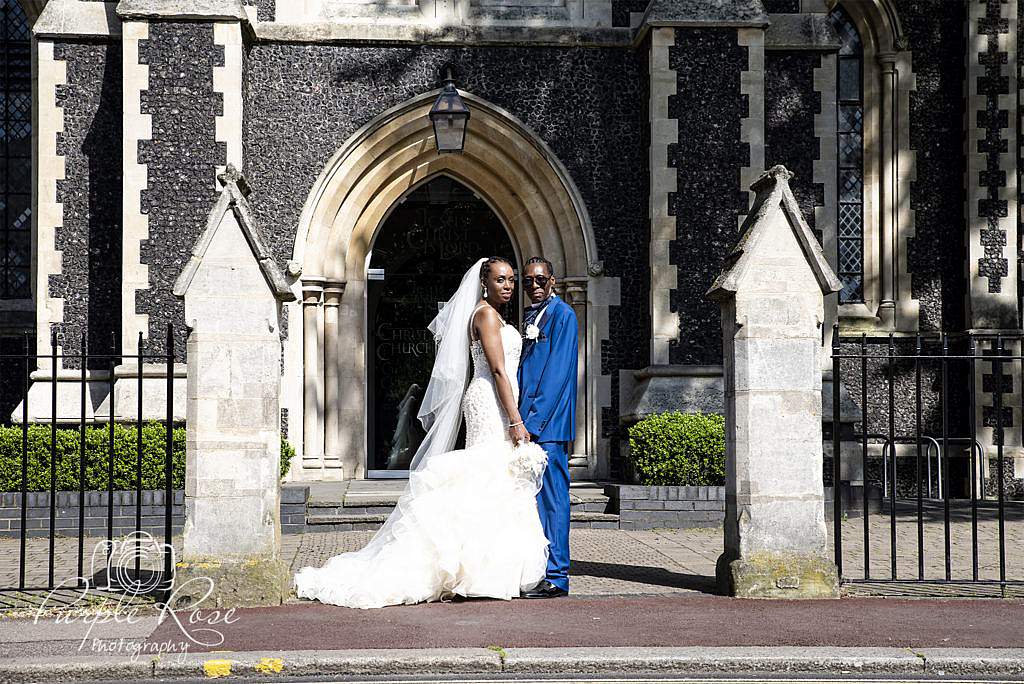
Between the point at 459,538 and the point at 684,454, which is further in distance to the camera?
the point at 684,454

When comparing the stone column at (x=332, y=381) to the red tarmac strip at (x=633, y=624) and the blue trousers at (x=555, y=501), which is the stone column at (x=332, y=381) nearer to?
the blue trousers at (x=555, y=501)

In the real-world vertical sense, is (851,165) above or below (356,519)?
above

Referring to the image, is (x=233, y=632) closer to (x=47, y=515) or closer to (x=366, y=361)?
(x=47, y=515)

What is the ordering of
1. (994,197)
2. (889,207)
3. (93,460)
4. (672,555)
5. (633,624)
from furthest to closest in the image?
(889,207) < (994,197) < (93,460) < (672,555) < (633,624)

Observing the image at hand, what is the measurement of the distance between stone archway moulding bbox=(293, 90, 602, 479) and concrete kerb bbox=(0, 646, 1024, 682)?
722cm

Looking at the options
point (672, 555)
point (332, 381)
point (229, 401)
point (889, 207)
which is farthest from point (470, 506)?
point (889, 207)

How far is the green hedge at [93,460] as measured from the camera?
10.3 meters

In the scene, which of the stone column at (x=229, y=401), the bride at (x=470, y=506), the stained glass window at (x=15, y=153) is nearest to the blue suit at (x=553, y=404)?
the bride at (x=470, y=506)

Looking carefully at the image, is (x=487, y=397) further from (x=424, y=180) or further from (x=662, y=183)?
(x=424, y=180)

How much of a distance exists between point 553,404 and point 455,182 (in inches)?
269

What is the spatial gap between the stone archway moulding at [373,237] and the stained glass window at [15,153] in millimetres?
3906

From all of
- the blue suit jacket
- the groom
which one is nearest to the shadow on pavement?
the groom

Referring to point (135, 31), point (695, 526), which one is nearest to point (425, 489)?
point (695, 526)

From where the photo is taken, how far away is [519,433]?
23.2ft
